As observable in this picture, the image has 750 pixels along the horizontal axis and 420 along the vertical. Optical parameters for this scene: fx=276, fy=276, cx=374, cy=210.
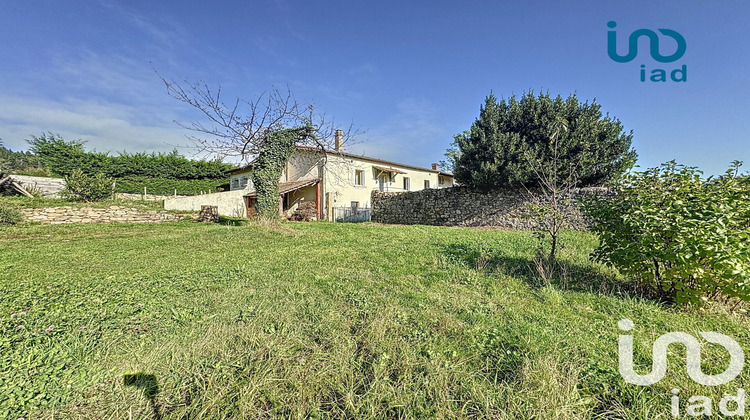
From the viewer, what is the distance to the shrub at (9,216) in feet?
36.2

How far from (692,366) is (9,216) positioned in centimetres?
1949

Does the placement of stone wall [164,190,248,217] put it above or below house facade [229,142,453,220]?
below

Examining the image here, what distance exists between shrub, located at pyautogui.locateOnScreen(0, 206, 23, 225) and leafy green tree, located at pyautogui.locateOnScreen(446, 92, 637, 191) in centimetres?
2008

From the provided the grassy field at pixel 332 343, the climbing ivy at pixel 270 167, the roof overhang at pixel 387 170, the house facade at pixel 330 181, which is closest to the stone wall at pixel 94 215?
the house facade at pixel 330 181

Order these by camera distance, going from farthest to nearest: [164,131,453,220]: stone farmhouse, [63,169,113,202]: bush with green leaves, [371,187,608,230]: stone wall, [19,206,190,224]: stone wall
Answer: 1. [164,131,453,220]: stone farmhouse
2. [63,169,113,202]: bush with green leaves
3. [371,187,608,230]: stone wall
4. [19,206,190,224]: stone wall

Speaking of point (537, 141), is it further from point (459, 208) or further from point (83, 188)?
point (83, 188)

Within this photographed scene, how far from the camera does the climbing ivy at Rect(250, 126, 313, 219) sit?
11.1 m

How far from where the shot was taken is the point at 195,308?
3.21 meters

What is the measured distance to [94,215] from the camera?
14.0 metres

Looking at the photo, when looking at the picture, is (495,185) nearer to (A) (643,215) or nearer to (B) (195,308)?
(A) (643,215)

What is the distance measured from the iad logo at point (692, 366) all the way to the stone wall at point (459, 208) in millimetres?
9932

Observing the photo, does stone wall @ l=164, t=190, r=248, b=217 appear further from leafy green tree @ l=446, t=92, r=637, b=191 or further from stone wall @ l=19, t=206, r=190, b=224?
leafy green tree @ l=446, t=92, r=637, b=191

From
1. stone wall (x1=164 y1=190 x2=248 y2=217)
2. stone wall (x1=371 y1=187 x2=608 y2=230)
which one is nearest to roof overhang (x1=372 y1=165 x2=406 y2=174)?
stone wall (x1=371 y1=187 x2=608 y2=230)

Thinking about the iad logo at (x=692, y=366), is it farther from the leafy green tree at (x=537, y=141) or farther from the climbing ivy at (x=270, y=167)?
the climbing ivy at (x=270, y=167)
